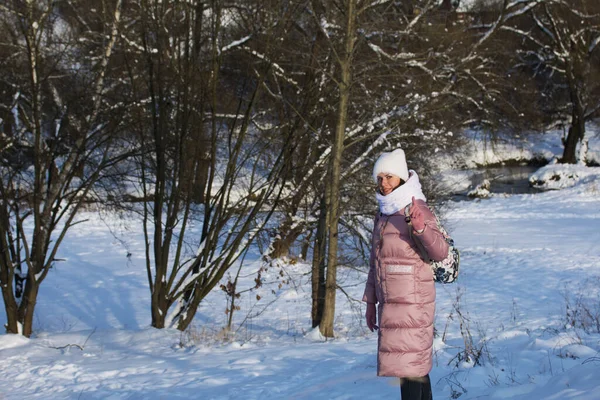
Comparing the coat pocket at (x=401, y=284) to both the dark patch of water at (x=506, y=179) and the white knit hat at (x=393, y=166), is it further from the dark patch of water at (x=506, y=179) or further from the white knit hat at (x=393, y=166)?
the dark patch of water at (x=506, y=179)

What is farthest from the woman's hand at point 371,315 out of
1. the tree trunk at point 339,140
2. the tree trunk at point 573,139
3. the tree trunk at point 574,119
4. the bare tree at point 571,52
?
A: the tree trunk at point 573,139

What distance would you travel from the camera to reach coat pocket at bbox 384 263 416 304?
13.2 ft

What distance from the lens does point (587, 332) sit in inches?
261

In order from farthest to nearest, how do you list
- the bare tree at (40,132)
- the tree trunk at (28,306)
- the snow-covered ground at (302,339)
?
1. the tree trunk at (28,306)
2. the bare tree at (40,132)
3. the snow-covered ground at (302,339)

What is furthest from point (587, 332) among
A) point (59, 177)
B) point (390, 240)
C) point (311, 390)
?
point (59, 177)

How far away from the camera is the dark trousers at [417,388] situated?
4059 millimetres

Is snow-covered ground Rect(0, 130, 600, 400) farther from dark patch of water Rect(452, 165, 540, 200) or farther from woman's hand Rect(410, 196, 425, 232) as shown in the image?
dark patch of water Rect(452, 165, 540, 200)

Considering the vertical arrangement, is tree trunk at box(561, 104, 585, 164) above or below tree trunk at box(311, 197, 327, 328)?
above

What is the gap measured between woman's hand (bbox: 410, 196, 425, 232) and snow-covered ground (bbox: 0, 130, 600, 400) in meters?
1.42

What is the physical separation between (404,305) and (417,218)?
1.79ft

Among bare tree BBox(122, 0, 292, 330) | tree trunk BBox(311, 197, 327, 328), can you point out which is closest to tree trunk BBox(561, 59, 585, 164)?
tree trunk BBox(311, 197, 327, 328)

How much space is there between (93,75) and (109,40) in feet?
2.14

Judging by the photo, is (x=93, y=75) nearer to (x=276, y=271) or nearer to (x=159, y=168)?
(x=159, y=168)

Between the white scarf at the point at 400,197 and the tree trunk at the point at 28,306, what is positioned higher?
the white scarf at the point at 400,197
